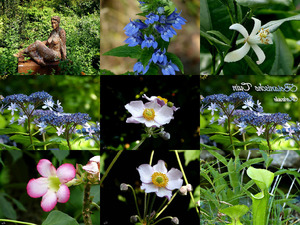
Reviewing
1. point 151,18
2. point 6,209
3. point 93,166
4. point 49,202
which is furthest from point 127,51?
point 6,209

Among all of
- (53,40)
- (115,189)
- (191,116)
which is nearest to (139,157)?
(115,189)

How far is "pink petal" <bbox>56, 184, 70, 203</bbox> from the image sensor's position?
1.79 meters

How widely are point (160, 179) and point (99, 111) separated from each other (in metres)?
0.44

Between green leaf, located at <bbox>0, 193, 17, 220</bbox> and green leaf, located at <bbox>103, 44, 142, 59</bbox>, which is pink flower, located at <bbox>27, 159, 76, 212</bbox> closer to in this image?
green leaf, located at <bbox>0, 193, 17, 220</bbox>

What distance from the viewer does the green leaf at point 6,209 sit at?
190 centimetres

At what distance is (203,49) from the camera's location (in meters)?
1.90

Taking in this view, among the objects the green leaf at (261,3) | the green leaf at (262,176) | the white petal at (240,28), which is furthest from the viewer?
the white petal at (240,28)

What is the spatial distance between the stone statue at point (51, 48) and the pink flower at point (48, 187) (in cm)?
49

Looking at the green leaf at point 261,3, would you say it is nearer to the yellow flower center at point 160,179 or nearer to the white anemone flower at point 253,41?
the white anemone flower at point 253,41

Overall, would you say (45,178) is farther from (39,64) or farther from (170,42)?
(170,42)

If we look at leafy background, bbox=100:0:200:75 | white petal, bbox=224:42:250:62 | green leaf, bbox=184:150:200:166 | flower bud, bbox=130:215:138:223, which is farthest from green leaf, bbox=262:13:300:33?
flower bud, bbox=130:215:138:223

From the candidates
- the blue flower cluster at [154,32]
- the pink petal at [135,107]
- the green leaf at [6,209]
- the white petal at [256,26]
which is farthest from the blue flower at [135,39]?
the green leaf at [6,209]

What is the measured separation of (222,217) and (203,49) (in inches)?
30.8

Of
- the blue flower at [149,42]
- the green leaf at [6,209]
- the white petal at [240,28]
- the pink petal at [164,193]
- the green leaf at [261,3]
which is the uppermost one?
the green leaf at [261,3]
